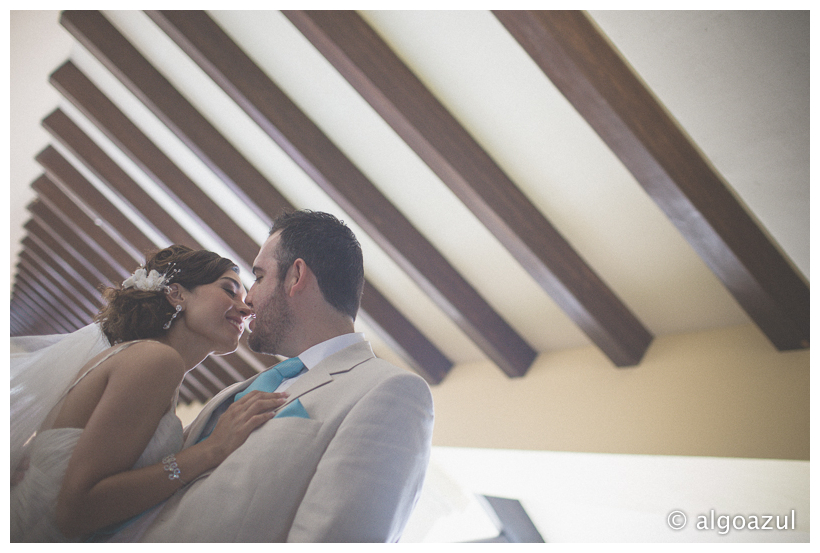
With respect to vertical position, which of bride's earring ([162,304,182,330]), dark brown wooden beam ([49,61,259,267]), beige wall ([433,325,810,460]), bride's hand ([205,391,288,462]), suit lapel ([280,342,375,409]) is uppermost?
dark brown wooden beam ([49,61,259,267])

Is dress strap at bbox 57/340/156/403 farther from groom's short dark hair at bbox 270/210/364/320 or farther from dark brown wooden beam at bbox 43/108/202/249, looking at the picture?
dark brown wooden beam at bbox 43/108/202/249

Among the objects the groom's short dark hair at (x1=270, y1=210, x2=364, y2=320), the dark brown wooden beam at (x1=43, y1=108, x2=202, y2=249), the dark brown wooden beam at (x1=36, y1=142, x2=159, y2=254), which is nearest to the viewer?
the groom's short dark hair at (x1=270, y1=210, x2=364, y2=320)

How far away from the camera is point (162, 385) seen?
1300 mm

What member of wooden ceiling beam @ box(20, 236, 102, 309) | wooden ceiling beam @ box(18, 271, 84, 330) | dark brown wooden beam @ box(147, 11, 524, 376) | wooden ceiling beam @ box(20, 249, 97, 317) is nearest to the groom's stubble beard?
dark brown wooden beam @ box(147, 11, 524, 376)

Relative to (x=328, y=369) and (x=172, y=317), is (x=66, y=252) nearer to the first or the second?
(x=172, y=317)

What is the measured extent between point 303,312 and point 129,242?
4799 millimetres

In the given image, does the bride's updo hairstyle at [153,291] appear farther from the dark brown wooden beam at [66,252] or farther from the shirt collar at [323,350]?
the dark brown wooden beam at [66,252]

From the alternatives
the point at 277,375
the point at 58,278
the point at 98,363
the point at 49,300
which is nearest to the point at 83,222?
the point at 58,278

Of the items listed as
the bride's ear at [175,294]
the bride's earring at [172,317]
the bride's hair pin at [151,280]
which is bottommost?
the bride's earring at [172,317]

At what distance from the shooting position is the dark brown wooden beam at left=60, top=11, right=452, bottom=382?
3646mm

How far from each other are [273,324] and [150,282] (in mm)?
426

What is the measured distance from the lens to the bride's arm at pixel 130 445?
3.70 feet

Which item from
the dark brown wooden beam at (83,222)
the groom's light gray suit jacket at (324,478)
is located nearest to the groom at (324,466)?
the groom's light gray suit jacket at (324,478)
